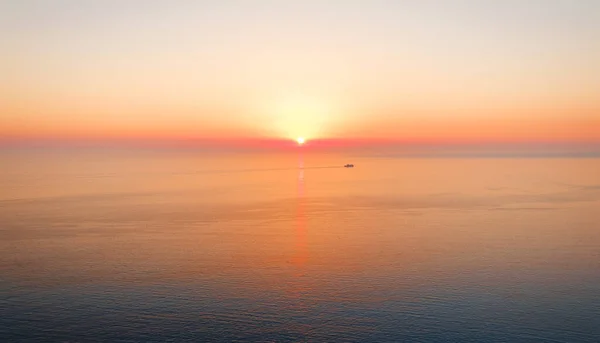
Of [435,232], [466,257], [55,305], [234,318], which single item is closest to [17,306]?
[55,305]

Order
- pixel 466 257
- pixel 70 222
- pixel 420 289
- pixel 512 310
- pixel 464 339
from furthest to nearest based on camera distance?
1. pixel 70 222
2. pixel 466 257
3. pixel 420 289
4. pixel 512 310
5. pixel 464 339

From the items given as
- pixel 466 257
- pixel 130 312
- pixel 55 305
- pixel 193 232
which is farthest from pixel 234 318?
pixel 193 232

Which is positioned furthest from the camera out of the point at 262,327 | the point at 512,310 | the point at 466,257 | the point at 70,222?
the point at 70,222

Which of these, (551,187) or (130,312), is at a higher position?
(551,187)

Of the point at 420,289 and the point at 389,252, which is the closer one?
the point at 420,289

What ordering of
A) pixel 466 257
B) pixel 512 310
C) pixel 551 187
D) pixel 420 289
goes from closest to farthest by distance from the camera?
pixel 512 310
pixel 420 289
pixel 466 257
pixel 551 187

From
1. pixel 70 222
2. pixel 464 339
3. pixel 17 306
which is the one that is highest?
pixel 70 222

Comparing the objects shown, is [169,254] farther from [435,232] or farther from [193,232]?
[435,232]

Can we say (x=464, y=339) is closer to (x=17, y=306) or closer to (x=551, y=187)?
(x=17, y=306)

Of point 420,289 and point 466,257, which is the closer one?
point 420,289
